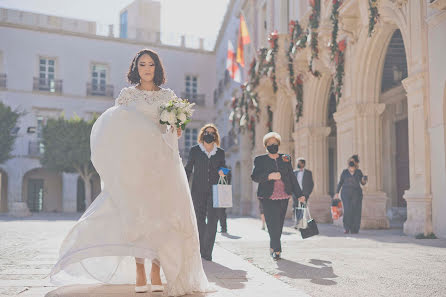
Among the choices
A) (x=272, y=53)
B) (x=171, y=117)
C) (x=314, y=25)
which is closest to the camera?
(x=171, y=117)

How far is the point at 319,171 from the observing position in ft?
54.3

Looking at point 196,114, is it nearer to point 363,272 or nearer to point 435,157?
point 435,157

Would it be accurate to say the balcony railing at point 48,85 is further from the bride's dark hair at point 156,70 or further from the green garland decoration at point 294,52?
the bride's dark hair at point 156,70

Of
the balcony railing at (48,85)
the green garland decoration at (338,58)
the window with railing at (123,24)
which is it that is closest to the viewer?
the green garland decoration at (338,58)

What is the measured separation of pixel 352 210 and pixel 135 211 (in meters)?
7.96

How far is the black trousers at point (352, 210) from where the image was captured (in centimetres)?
1123

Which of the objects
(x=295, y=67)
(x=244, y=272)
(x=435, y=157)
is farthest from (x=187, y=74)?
(x=244, y=272)

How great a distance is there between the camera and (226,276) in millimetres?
5371

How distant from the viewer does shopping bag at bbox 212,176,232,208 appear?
697 cm

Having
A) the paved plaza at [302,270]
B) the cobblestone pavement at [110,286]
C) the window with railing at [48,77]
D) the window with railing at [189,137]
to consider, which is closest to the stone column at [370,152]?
the paved plaza at [302,270]

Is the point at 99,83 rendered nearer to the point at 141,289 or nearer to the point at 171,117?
the point at 171,117

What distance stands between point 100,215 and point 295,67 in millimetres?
13350

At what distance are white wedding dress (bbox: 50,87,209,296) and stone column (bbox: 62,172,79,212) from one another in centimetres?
3140

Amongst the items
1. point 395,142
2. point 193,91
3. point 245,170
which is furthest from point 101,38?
point 395,142
